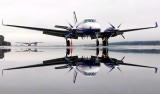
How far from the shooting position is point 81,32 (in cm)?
3925

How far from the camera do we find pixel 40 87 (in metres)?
4.95

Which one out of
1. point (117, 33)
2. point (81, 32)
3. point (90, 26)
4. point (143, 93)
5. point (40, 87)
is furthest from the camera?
point (117, 33)

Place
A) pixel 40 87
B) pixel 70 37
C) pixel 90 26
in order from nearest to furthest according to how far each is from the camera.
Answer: pixel 40 87
pixel 90 26
pixel 70 37

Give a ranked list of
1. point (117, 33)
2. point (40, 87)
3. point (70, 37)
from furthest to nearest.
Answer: point (70, 37) < point (117, 33) < point (40, 87)

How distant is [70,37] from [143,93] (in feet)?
138

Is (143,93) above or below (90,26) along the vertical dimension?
below

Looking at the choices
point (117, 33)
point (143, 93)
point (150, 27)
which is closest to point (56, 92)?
point (143, 93)

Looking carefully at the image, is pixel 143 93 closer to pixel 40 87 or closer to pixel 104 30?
pixel 40 87

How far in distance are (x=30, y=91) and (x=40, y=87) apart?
40 cm

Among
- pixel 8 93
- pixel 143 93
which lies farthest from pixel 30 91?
pixel 143 93

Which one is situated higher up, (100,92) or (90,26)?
(90,26)

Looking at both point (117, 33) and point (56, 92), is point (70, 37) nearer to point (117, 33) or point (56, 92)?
point (117, 33)

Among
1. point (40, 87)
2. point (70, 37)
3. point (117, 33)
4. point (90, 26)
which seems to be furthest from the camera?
point (70, 37)

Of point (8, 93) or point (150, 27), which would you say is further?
point (150, 27)
